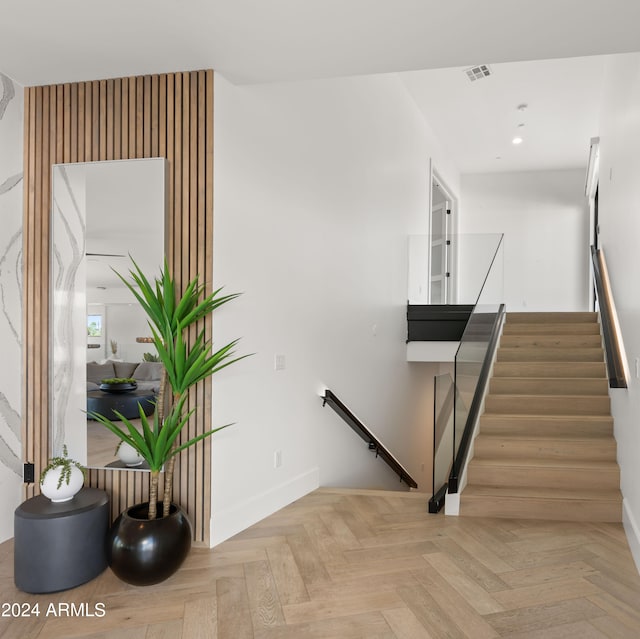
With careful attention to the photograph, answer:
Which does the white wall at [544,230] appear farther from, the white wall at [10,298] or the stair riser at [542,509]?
the white wall at [10,298]

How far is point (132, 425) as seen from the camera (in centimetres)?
292

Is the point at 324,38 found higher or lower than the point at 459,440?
higher

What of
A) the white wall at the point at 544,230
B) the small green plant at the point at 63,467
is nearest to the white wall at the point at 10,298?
the small green plant at the point at 63,467

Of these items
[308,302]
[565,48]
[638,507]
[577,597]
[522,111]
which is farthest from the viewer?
[522,111]

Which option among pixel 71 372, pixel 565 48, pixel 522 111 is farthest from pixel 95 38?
pixel 522 111

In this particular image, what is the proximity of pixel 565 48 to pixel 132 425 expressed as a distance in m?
2.98

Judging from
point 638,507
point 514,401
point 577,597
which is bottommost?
point 577,597

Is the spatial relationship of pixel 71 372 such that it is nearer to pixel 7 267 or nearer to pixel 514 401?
pixel 7 267

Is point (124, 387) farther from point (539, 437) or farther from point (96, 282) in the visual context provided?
point (539, 437)

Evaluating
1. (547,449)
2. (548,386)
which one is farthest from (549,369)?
(547,449)

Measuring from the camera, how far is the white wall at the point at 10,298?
3275 mm

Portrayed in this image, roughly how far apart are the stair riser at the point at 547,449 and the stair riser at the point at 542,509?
1.72ft

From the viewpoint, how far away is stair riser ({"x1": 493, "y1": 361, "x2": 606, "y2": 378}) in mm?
5227

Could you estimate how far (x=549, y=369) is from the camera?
530 centimetres
